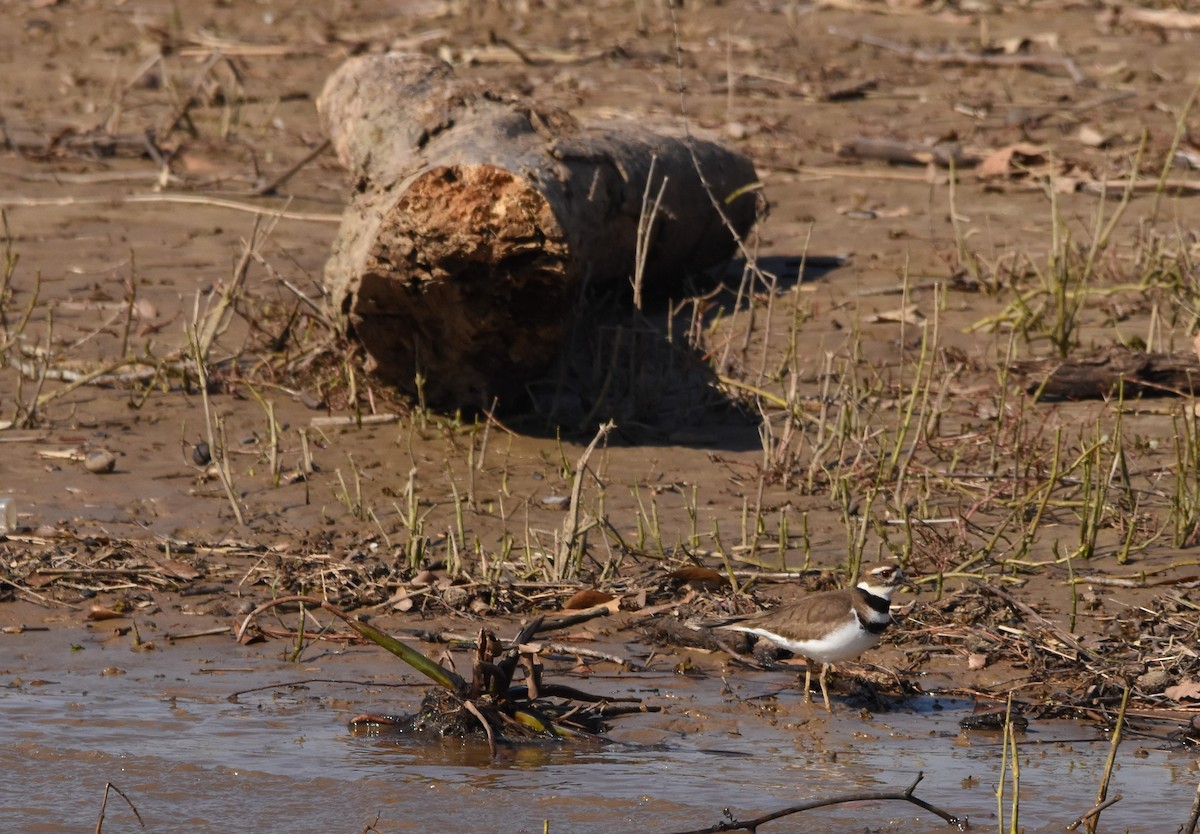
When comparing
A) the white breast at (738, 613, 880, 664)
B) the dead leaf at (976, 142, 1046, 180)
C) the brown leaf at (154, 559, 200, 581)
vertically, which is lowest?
the brown leaf at (154, 559, 200, 581)

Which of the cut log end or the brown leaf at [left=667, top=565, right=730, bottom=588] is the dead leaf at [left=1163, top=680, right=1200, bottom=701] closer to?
the brown leaf at [left=667, top=565, right=730, bottom=588]

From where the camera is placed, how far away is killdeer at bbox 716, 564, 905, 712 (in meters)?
5.27

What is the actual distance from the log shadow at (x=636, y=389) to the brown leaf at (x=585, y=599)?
1.74m

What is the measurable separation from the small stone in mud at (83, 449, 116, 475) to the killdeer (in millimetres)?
3107

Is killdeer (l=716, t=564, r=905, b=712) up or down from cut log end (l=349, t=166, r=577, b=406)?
down

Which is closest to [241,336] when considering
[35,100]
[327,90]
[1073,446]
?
[327,90]

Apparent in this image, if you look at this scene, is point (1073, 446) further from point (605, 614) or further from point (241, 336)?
point (241, 336)

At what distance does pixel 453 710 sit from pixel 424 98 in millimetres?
3844

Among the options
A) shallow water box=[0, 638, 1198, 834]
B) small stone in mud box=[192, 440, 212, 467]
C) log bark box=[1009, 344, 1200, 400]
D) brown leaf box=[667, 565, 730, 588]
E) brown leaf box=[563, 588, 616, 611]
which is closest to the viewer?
shallow water box=[0, 638, 1198, 834]

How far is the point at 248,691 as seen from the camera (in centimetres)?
547

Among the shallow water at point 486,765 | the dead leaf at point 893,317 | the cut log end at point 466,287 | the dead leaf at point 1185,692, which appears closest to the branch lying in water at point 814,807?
the shallow water at point 486,765

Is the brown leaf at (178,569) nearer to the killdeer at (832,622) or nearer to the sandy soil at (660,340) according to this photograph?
the sandy soil at (660,340)

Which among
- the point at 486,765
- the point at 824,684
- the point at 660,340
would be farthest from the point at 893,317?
the point at 486,765

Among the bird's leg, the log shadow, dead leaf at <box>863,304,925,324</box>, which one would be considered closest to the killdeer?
the bird's leg
